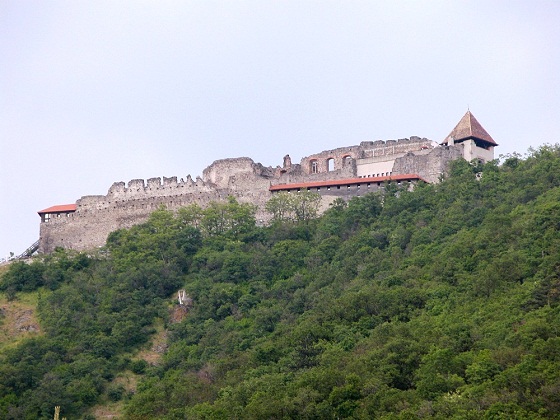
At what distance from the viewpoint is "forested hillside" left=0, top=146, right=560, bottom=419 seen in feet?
127

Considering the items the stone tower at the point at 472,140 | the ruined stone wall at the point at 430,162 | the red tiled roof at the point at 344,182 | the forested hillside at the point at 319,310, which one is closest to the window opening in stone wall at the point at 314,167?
the red tiled roof at the point at 344,182

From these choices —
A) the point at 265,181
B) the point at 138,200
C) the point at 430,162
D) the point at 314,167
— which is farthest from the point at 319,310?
the point at 138,200

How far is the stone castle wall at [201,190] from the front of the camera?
6174 cm

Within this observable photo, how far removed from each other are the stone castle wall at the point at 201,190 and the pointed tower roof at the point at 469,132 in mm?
1344

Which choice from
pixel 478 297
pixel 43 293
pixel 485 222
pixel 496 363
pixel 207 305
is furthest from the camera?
pixel 43 293

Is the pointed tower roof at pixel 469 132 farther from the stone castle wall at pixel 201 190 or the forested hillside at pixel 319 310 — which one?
the forested hillside at pixel 319 310

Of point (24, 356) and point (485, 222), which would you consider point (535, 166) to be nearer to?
point (485, 222)

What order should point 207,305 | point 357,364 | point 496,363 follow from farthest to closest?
point 207,305, point 357,364, point 496,363

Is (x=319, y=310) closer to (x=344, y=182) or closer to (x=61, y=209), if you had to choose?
(x=344, y=182)

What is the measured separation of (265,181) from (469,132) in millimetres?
10467

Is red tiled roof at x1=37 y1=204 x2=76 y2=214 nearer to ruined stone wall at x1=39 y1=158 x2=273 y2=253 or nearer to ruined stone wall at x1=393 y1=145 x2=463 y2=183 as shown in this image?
ruined stone wall at x1=39 y1=158 x2=273 y2=253

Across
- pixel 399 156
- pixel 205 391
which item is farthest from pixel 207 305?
pixel 399 156

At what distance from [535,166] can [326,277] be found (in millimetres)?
10410

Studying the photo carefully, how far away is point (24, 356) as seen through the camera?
51094 millimetres
